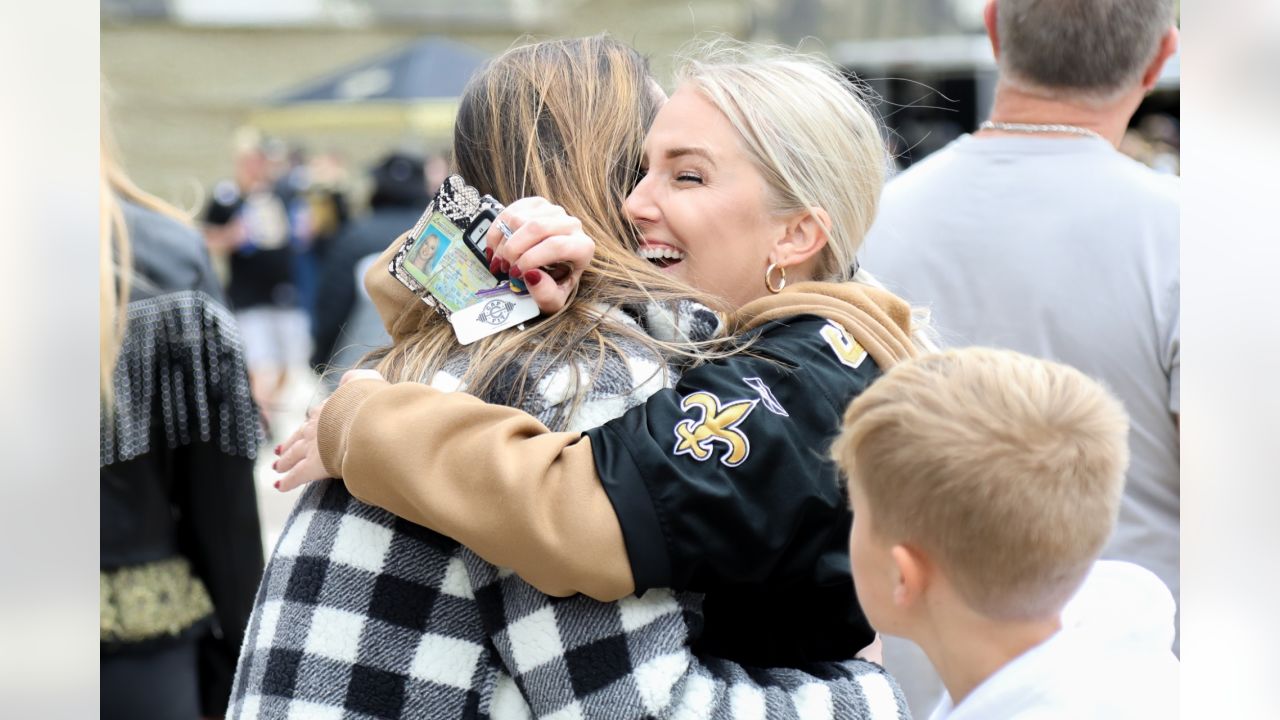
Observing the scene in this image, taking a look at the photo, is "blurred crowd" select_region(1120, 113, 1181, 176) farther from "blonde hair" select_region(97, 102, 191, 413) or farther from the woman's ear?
the woman's ear

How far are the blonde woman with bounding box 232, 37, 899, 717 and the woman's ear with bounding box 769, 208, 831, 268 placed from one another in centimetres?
20

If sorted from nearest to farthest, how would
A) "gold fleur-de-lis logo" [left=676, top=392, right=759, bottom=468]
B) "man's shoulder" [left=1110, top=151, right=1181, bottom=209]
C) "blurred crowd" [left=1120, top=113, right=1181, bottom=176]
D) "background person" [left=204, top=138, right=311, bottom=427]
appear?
"gold fleur-de-lis logo" [left=676, top=392, right=759, bottom=468], "man's shoulder" [left=1110, top=151, right=1181, bottom=209], "blurred crowd" [left=1120, top=113, right=1181, bottom=176], "background person" [left=204, top=138, right=311, bottom=427]

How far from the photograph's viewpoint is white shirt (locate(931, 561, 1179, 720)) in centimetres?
133

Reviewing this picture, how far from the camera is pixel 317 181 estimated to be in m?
14.9

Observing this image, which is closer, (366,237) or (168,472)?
(168,472)

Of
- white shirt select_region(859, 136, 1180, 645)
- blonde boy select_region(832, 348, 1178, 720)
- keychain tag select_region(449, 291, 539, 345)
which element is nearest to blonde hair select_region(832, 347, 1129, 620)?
blonde boy select_region(832, 348, 1178, 720)

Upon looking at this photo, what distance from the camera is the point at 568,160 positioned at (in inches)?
67.2

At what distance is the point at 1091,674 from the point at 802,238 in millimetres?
697

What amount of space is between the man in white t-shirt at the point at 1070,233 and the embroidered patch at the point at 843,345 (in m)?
1.21

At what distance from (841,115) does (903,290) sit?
1088 millimetres

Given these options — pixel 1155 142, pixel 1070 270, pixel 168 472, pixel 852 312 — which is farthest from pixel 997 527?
pixel 1155 142

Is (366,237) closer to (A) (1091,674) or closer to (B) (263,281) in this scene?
(B) (263,281)

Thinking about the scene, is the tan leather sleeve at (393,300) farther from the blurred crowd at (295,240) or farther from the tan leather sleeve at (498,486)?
the blurred crowd at (295,240)

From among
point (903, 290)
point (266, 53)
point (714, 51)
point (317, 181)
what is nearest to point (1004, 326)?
point (903, 290)
